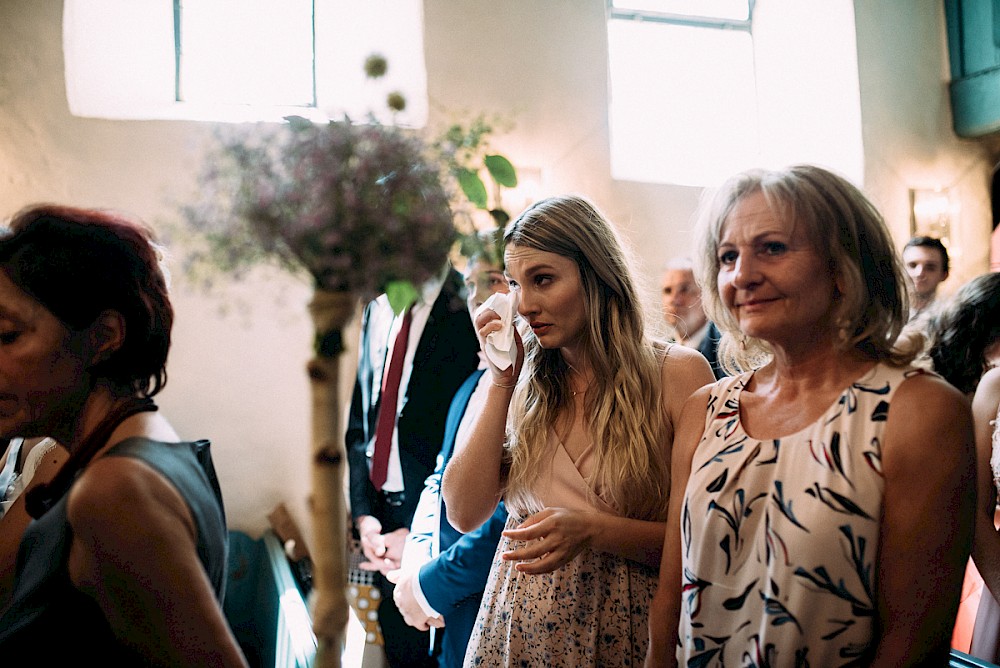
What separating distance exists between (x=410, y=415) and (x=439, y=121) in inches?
43.8

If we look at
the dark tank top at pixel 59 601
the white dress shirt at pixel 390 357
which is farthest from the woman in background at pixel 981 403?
the dark tank top at pixel 59 601

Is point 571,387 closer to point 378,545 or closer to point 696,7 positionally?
point 378,545

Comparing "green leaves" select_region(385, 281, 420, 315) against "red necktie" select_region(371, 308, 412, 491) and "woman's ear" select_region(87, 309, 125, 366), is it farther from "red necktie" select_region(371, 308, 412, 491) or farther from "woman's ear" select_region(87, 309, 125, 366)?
"red necktie" select_region(371, 308, 412, 491)

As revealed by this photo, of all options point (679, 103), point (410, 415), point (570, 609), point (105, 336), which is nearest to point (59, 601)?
point (105, 336)

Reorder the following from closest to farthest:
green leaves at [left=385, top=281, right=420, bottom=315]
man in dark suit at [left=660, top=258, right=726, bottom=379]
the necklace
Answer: green leaves at [left=385, top=281, right=420, bottom=315] → the necklace → man in dark suit at [left=660, top=258, right=726, bottom=379]

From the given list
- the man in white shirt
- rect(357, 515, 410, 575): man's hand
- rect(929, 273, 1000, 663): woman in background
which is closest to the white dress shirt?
rect(357, 515, 410, 575): man's hand

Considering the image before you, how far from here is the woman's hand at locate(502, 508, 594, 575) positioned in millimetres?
1261

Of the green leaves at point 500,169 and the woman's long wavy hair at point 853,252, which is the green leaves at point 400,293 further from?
the woman's long wavy hair at point 853,252

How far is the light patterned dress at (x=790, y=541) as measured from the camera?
106 cm

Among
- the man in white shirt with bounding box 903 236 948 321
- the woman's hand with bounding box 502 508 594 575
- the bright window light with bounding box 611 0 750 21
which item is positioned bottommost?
the woman's hand with bounding box 502 508 594 575

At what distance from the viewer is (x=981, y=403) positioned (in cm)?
169

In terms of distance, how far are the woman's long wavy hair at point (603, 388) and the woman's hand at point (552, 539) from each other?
114mm

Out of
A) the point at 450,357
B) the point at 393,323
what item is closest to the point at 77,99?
the point at 393,323

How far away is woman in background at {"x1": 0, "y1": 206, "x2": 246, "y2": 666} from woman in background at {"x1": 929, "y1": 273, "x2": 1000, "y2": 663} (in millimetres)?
1426
